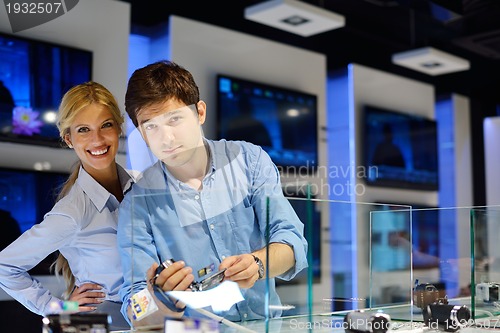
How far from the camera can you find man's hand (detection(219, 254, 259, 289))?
4.58 ft

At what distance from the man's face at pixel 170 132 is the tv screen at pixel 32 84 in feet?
2.48

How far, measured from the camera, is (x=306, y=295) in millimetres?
1450

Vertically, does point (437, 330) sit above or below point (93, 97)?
below

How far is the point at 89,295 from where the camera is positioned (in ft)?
6.56

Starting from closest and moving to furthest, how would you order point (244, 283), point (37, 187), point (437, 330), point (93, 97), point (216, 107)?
point (244, 283) → point (437, 330) → point (93, 97) → point (37, 187) → point (216, 107)

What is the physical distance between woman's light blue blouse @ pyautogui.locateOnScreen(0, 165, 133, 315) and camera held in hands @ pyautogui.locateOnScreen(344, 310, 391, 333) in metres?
0.78

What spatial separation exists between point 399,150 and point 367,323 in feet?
13.1

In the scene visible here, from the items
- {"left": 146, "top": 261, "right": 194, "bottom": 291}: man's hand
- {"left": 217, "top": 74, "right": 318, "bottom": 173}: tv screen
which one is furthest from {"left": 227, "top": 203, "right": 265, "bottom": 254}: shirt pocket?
{"left": 217, "top": 74, "right": 318, "bottom": 173}: tv screen

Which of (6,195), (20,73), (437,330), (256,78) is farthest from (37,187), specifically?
(256,78)

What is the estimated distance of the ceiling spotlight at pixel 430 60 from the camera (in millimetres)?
4614

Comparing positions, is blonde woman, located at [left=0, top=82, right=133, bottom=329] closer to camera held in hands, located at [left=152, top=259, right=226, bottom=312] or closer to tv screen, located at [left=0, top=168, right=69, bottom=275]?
tv screen, located at [left=0, top=168, right=69, bottom=275]

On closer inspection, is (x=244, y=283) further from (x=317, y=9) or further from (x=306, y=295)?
(x=317, y=9)

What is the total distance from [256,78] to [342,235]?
2.47 metres

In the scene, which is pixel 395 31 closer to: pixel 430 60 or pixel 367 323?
pixel 430 60
